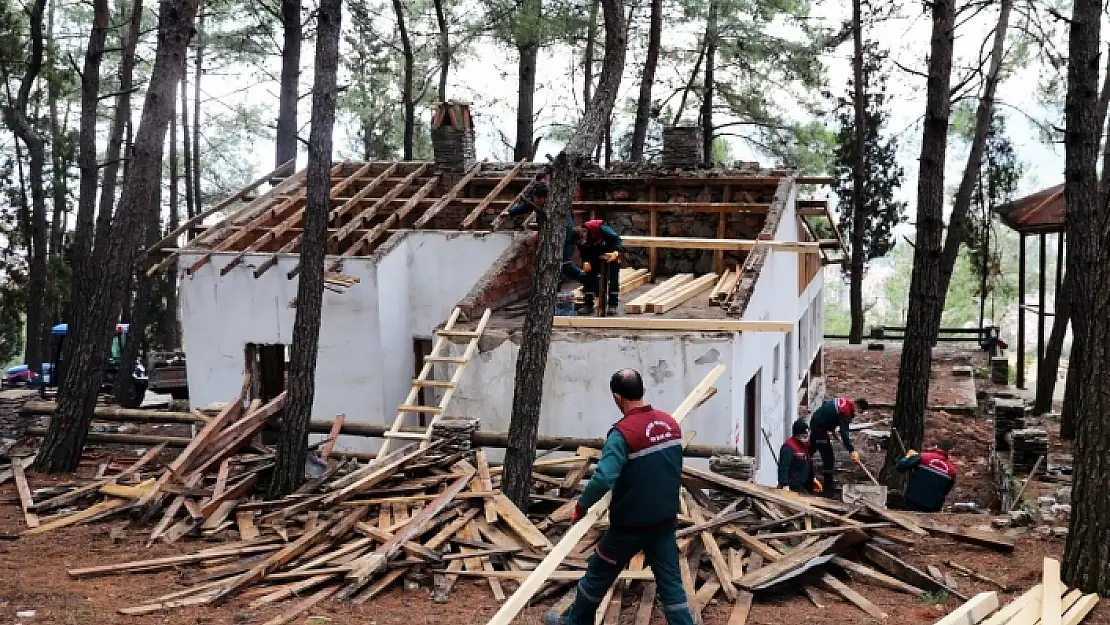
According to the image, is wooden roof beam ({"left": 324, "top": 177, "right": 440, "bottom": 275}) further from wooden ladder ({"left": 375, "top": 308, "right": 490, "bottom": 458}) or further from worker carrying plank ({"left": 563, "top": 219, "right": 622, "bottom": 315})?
worker carrying plank ({"left": 563, "top": 219, "right": 622, "bottom": 315})

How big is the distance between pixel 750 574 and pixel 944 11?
29.5 feet

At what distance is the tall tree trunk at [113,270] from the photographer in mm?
12117

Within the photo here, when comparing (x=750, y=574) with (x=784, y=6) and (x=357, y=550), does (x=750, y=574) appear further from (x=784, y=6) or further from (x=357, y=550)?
(x=784, y=6)

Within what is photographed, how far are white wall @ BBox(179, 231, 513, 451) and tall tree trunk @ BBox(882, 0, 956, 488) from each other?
615cm

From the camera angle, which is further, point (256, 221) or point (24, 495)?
point (256, 221)

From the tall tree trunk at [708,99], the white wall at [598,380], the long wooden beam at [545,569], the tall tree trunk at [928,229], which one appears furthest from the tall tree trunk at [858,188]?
the long wooden beam at [545,569]

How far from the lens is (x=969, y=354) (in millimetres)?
28578

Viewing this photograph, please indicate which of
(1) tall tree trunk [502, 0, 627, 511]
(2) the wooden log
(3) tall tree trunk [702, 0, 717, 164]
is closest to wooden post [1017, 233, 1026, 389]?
(3) tall tree trunk [702, 0, 717, 164]

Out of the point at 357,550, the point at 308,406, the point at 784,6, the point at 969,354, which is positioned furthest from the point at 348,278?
the point at 969,354

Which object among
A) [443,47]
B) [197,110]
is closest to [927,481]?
[443,47]

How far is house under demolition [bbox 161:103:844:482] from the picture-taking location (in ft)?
45.2

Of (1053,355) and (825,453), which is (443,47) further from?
(825,453)

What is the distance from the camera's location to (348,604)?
8008 millimetres

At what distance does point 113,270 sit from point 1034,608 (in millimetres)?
10069
